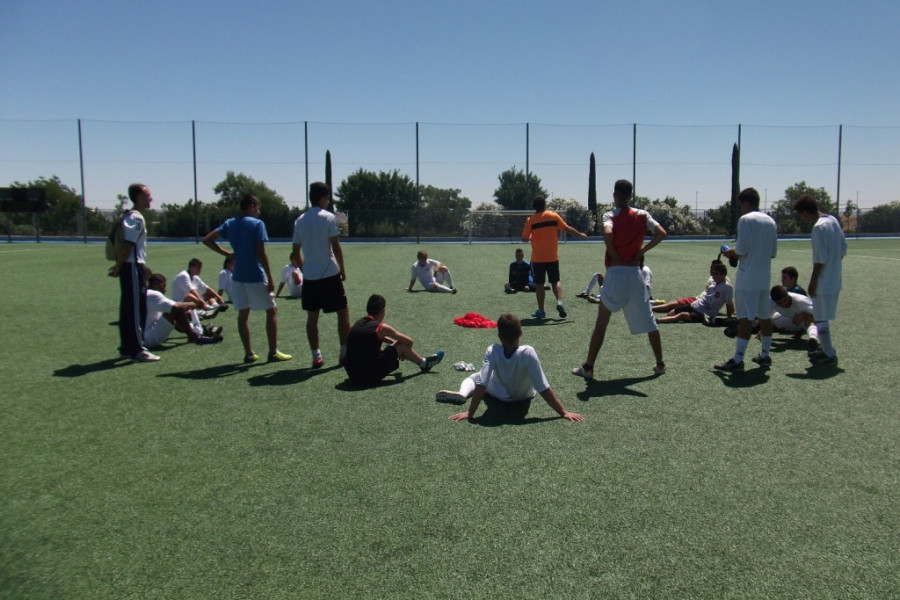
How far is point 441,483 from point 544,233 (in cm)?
688

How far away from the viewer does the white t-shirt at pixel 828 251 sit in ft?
22.9

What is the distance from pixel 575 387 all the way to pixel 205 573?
4.00m

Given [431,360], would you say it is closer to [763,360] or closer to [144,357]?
[144,357]

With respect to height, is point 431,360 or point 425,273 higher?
point 425,273

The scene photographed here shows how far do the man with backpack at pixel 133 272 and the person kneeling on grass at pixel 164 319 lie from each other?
1.39 feet

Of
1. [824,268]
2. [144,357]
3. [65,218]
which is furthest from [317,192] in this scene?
[65,218]

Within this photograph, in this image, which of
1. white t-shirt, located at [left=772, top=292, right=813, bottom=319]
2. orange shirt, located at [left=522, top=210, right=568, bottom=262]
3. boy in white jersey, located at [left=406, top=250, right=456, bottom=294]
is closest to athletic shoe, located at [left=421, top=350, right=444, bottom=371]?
orange shirt, located at [left=522, top=210, right=568, bottom=262]

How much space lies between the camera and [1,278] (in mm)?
16906

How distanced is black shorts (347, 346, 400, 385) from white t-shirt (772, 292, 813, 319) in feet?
17.3

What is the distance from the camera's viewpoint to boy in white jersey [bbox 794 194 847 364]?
697cm

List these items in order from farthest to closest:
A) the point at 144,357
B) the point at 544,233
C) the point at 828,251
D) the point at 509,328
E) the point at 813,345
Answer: the point at 544,233
the point at 144,357
the point at 813,345
the point at 828,251
the point at 509,328

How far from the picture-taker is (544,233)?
33.9 ft

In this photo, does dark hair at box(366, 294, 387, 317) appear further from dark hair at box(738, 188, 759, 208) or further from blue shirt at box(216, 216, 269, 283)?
dark hair at box(738, 188, 759, 208)

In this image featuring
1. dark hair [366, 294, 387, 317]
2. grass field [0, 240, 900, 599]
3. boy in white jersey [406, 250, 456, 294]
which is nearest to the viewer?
grass field [0, 240, 900, 599]
